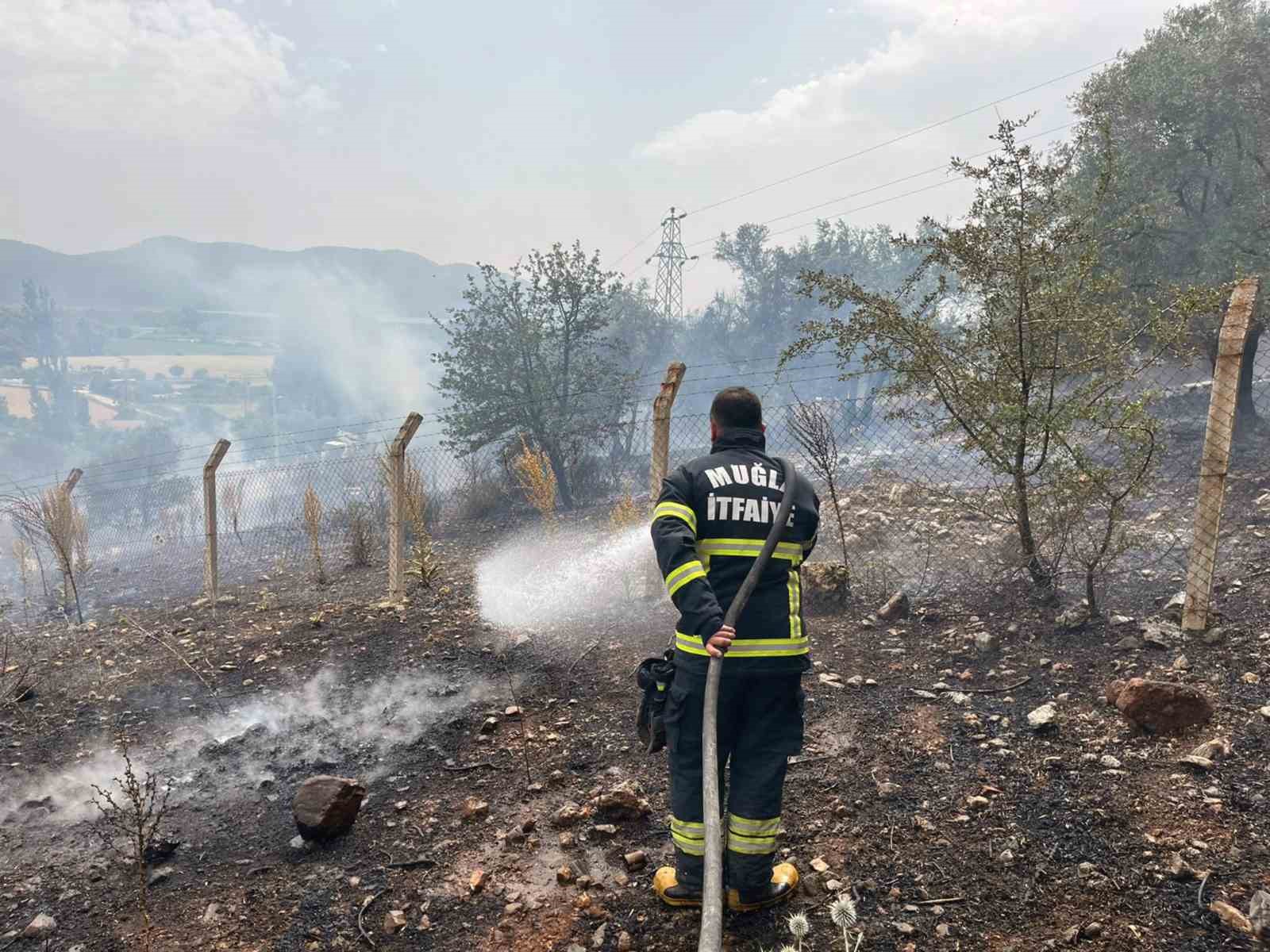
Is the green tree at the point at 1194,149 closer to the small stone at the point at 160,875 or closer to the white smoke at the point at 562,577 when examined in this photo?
the white smoke at the point at 562,577

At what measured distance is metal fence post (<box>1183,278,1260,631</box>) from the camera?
3.89 m

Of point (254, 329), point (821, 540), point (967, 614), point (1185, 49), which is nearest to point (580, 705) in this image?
point (967, 614)

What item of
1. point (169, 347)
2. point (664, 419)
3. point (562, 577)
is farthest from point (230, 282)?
point (664, 419)

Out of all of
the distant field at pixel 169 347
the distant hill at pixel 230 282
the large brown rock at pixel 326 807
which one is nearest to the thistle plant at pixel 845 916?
the large brown rock at pixel 326 807

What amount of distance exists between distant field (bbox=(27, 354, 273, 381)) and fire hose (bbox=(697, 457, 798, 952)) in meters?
84.4

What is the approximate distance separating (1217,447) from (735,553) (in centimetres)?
310

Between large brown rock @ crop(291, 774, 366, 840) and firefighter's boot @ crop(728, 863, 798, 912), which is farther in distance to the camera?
large brown rock @ crop(291, 774, 366, 840)

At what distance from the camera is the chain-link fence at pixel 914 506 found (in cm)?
449

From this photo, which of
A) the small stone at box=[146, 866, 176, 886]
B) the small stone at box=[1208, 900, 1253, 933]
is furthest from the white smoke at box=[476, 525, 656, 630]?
the small stone at box=[1208, 900, 1253, 933]

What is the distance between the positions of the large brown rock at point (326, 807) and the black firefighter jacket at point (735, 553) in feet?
5.56

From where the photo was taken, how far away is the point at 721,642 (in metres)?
2.40

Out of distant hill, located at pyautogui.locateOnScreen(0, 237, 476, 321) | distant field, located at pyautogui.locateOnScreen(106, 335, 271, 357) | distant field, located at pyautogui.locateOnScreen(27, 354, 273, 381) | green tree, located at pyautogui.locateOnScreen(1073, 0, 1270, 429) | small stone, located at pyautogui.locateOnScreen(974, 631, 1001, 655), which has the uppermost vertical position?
distant hill, located at pyautogui.locateOnScreen(0, 237, 476, 321)

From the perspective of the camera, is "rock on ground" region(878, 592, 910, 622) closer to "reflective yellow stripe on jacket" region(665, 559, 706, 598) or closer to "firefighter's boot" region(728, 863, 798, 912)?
"firefighter's boot" region(728, 863, 798, 912)

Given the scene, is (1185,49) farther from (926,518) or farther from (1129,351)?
(1129,351)
